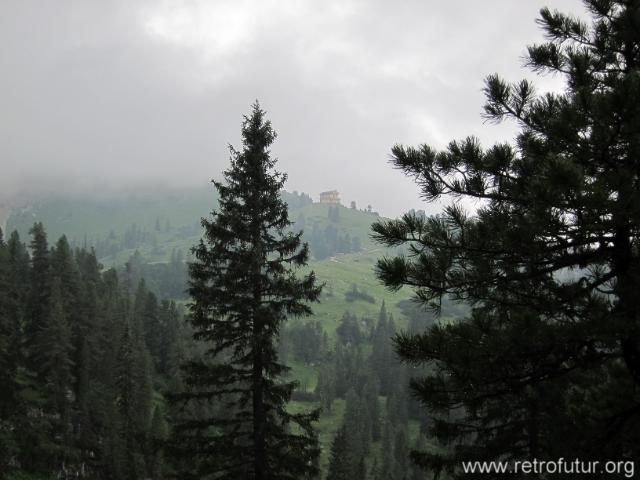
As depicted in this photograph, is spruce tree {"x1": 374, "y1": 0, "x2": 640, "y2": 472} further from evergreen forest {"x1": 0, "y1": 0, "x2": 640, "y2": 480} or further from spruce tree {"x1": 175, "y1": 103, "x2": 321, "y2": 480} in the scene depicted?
spruce tree {"x1": 175, "y1": 103, "x2": 321, "y2": 480}

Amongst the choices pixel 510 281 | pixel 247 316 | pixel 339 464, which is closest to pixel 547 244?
pixel 510 281

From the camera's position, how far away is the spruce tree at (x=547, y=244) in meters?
6.01

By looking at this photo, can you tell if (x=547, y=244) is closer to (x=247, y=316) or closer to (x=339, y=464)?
(x=247, y=316)

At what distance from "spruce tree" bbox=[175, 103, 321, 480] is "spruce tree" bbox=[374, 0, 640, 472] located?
6.54 meters

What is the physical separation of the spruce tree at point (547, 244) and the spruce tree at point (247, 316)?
21.4ft

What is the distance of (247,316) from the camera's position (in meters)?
13.9

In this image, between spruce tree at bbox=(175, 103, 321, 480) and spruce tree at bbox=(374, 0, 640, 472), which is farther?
spruce tree at bbox=(175, 103, 321, 480)

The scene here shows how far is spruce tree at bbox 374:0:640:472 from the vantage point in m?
6.01

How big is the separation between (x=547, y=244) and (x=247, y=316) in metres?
9.50

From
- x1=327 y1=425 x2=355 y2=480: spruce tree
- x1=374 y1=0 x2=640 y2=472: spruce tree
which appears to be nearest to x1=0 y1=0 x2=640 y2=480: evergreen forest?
x1=374 y1=0 x2=640 y2=472: spruce tree

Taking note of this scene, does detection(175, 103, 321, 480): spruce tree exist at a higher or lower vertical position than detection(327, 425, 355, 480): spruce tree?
higher

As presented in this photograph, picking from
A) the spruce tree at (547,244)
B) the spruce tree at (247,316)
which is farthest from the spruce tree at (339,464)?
the spruce tree at (547,244)

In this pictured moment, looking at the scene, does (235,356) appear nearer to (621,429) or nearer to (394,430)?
(621,429)

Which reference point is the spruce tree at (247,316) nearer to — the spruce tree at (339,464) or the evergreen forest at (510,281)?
the evergreen forest at (510,281)
